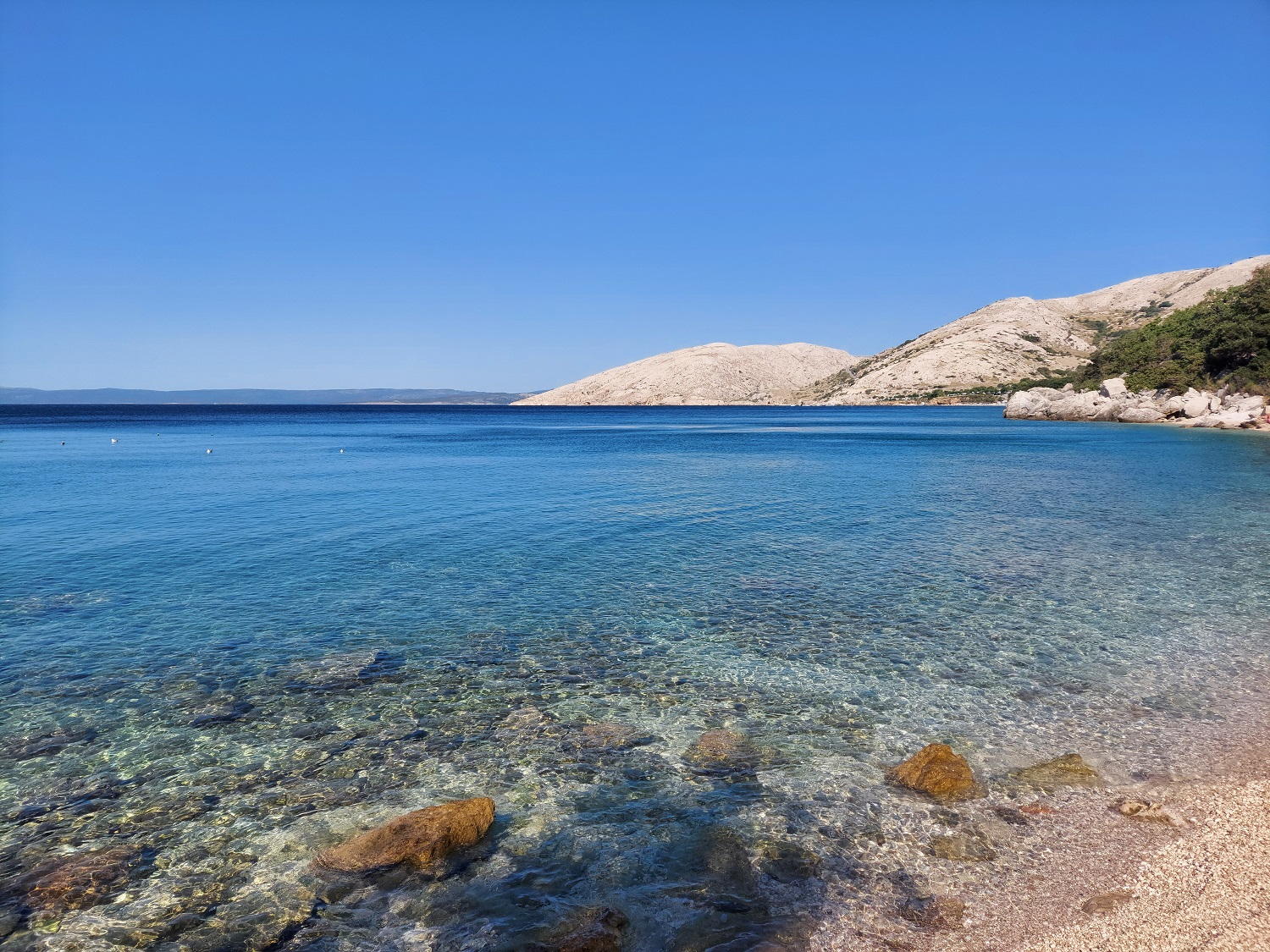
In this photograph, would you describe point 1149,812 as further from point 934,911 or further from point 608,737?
point 608,737

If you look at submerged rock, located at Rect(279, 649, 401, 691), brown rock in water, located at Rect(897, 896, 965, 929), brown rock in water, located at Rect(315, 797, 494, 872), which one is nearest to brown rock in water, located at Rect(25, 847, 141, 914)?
brown rock in water, located at Rect(315, 797, 494, 872)

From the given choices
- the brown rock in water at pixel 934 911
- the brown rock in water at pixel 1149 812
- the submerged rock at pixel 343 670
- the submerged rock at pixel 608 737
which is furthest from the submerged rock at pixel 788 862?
the submerged rock at pixel 343 670

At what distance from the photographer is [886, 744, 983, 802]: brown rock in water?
9547 millimetres

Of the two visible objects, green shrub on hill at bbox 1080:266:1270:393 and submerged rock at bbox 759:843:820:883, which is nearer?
submerged rock at bbox 759:843:820:883

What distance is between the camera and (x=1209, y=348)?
87812 mm

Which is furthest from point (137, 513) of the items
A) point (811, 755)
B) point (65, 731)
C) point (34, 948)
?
point (811, 755)

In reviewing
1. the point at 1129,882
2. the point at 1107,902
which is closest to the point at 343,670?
the point at 1107,902

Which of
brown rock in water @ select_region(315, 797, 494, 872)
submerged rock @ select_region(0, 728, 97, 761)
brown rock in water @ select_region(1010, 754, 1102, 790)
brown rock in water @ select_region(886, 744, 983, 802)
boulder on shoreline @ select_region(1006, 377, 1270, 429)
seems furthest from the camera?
boulder on shoreline @ select_region(1006, 377, 1270, 429)

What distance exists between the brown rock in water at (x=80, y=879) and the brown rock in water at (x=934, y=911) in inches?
328

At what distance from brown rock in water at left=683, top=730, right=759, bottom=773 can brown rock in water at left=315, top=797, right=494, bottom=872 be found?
3.22m

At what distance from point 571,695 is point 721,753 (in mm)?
3137

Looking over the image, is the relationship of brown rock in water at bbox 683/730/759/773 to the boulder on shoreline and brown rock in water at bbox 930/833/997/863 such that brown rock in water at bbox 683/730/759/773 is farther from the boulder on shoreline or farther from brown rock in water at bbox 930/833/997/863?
the boulder on shoreline

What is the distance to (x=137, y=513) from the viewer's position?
1273 inches

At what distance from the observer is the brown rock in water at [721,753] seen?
10383mm
